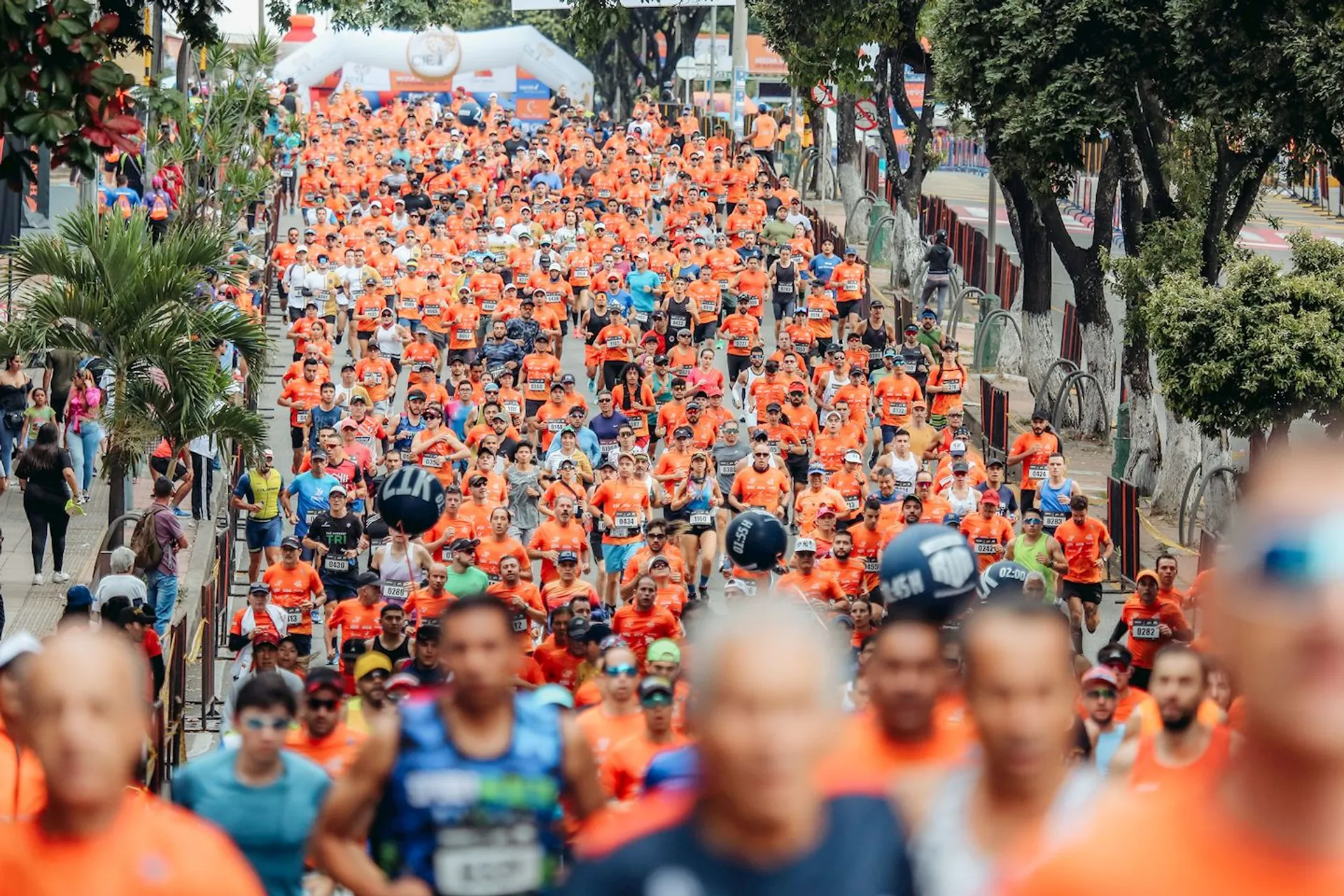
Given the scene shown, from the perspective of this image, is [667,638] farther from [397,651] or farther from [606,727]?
[606,727]

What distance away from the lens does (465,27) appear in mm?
83500

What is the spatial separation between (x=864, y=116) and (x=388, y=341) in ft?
65.5

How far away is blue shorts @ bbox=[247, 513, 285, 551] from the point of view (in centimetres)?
1769

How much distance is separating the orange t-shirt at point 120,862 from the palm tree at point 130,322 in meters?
12.7

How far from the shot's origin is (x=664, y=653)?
9703mm

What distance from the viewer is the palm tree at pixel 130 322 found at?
51.7ft

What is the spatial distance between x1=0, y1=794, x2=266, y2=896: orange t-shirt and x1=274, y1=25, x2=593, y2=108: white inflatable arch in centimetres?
5604

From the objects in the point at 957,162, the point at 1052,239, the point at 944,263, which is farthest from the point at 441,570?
the point at 957,162

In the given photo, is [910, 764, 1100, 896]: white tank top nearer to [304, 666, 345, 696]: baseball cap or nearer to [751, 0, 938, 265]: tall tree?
[304, 666, 345, 696]: baseball cap

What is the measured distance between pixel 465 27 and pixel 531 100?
82.4ft

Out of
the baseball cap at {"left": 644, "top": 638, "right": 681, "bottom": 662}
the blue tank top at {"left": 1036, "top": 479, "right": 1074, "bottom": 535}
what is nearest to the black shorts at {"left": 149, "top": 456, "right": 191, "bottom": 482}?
the blue tank top at {"left": 1036, "top": 479, "right": 1074, "bottom": 535}

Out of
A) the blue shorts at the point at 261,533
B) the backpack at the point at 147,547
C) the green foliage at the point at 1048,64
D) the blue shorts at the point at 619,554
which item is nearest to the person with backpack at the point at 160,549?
the backpack at the point at 147,547

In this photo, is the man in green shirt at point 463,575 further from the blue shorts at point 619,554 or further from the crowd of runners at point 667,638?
the blue shorts at point 619,554

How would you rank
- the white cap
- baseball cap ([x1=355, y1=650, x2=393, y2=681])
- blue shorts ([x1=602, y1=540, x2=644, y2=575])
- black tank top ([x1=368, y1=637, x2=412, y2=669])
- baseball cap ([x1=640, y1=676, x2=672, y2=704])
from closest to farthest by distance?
1. the white cap
2. baseball cap ([x1=640, y1=676, x2=672, y2=704])
3. baseball cap ([x1=355, y1=650, x2=393, y2=681])
4. black tank top ([x1=368, y1=637, x2=412, y2=669])
5. blue shorts ([x1=602, y1=540, x2=644, y2=575])
